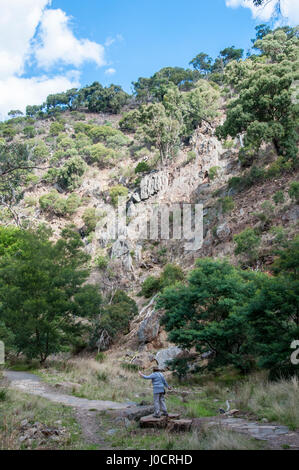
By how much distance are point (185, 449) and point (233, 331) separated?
370 inches

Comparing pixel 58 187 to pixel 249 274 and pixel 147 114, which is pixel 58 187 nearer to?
pixel 147 114

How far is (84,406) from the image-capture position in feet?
32.3

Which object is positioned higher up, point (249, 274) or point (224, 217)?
point (224, 217)

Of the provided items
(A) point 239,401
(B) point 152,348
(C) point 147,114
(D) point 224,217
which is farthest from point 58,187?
(A) point 239,401

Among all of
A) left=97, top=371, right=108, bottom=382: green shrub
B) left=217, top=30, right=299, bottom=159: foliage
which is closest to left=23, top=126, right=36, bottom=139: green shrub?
left=217, top=30, right=299, bottom=159: foliage

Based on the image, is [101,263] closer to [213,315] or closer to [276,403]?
[213,315]

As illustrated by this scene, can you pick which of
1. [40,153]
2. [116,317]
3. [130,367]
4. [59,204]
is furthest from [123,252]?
[40,153]

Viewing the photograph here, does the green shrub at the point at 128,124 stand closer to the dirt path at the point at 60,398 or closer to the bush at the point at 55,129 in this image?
the bush at the point at 55,129

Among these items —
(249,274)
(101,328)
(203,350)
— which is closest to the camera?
(203,350)

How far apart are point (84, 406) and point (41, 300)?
9042 mm

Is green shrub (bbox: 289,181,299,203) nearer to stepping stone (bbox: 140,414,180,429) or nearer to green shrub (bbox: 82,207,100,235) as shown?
stepping stone (bbox: 140,414,180,429)

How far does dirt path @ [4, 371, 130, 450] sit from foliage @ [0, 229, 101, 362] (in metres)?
3.83

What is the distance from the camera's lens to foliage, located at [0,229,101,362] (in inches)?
707

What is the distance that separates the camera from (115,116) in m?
84.8
